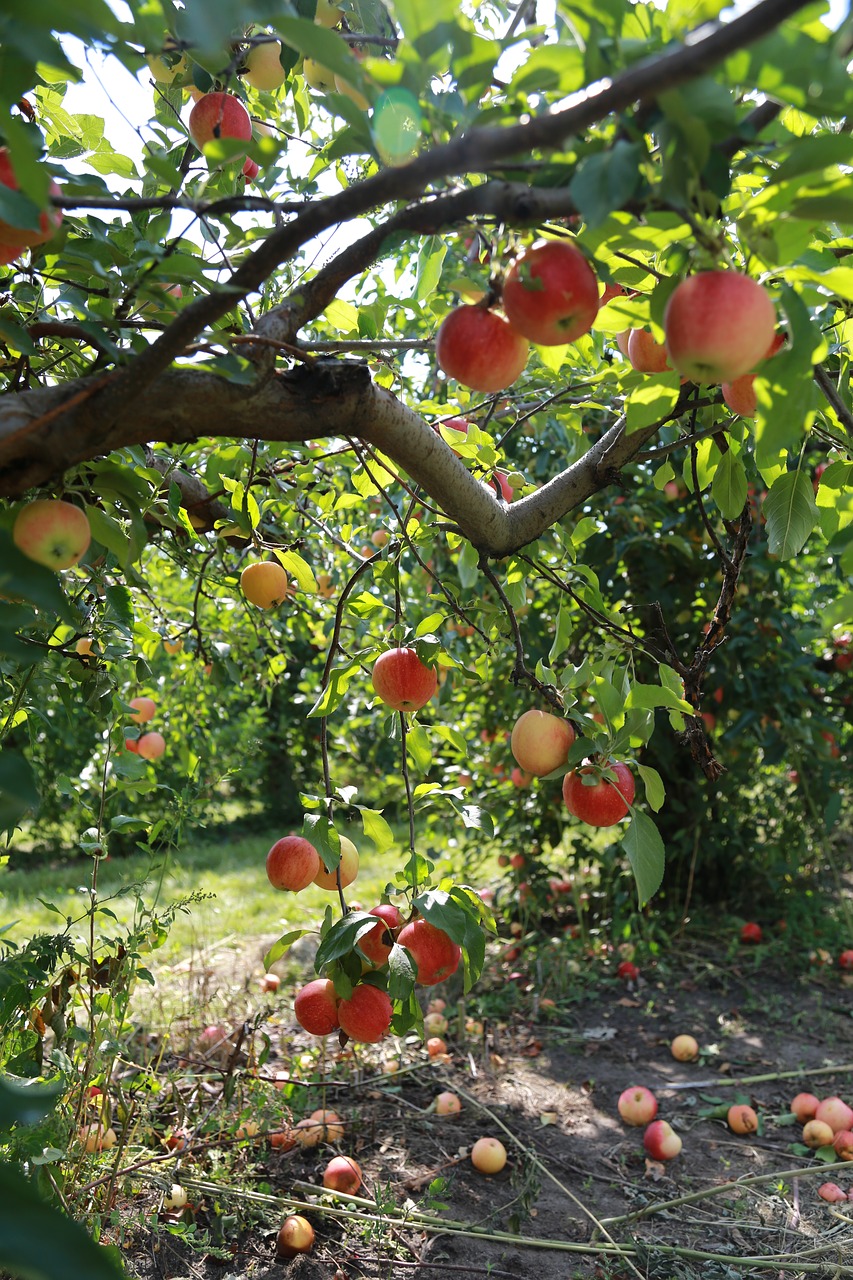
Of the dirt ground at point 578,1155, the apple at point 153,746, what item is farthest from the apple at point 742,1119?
the apple at point 153,746

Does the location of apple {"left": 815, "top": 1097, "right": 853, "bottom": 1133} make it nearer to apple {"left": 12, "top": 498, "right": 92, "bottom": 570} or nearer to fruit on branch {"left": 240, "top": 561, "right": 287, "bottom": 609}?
fruit on branch {"left": 240, "top": 561, "right": 287, "bottom": 609}

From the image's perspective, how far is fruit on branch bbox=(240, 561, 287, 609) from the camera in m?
1.76

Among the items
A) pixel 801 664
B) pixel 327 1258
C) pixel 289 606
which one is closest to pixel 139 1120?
pixel 327 1258

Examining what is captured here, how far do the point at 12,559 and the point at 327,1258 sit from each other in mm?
1784

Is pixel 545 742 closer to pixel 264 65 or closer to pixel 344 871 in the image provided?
pixel 344 871

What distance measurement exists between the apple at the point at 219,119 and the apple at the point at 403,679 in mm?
854

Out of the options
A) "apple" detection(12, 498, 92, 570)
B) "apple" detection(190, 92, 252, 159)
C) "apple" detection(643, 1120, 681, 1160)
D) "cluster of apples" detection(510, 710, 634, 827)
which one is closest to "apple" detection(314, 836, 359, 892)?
"cluster of apples" detection(510, 710, 634, 827)

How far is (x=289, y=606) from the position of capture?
299 cm

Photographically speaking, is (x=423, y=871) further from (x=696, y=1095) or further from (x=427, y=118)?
(x=696, y=1095)

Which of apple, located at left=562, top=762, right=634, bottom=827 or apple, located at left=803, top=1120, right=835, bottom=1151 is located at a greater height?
apple, located at left=562, top=762, right=634, bottom=827

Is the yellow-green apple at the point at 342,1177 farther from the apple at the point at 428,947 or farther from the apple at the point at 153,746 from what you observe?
the apple at the point at 153,746

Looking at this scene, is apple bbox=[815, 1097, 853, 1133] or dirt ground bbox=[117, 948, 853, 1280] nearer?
dirt ground bbox=[117, 948, 853, 1280]

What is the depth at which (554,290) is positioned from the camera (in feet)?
2.78

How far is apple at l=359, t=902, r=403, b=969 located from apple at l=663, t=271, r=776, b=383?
34.0 inches
